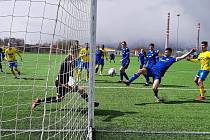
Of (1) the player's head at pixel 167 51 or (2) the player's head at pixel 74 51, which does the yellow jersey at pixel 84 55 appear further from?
(1) the player's head at pixel 167 51

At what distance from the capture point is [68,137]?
5.88 m

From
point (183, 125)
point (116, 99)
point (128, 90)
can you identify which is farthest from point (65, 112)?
point (128, 90)

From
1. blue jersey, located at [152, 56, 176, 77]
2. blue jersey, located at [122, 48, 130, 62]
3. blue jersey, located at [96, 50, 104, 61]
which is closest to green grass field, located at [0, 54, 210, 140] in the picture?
blue jersey, located at [152, 56, 176, 77]

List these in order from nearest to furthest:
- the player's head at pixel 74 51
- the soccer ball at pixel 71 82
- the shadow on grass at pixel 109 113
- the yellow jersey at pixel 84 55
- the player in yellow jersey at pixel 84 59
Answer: the player's head at pixel 74 51, the soccer ball at pixel 71 82, the player in yellow jersey at pixel 84 59, the yellow jersey at pixel 84 55, the shadow on grass at pixel 109 113

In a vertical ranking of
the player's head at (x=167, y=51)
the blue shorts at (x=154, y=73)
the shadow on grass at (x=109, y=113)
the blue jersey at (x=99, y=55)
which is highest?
the blue jersey at (x=99, y=55)

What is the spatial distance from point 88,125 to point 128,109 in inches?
126

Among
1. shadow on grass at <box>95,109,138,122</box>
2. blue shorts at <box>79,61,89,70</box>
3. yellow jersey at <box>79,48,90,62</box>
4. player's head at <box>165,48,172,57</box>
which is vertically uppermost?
player's head at <box>165,48,172,57</box>

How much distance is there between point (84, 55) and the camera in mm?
6672

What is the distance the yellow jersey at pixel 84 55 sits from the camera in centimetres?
641

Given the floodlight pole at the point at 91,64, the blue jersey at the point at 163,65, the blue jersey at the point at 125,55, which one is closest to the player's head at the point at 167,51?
the blue jersey at the point at 163,65

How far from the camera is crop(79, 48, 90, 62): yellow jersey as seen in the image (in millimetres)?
6406

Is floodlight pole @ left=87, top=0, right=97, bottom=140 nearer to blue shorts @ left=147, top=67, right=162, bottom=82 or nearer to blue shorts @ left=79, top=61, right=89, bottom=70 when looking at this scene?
blue shorts @ left=79, top=61, right=89, bottom=70

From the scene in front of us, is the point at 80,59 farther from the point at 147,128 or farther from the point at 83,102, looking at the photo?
the point at 147,128

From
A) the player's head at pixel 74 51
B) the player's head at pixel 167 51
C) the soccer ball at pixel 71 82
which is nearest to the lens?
the player's head at pixel 74 51
